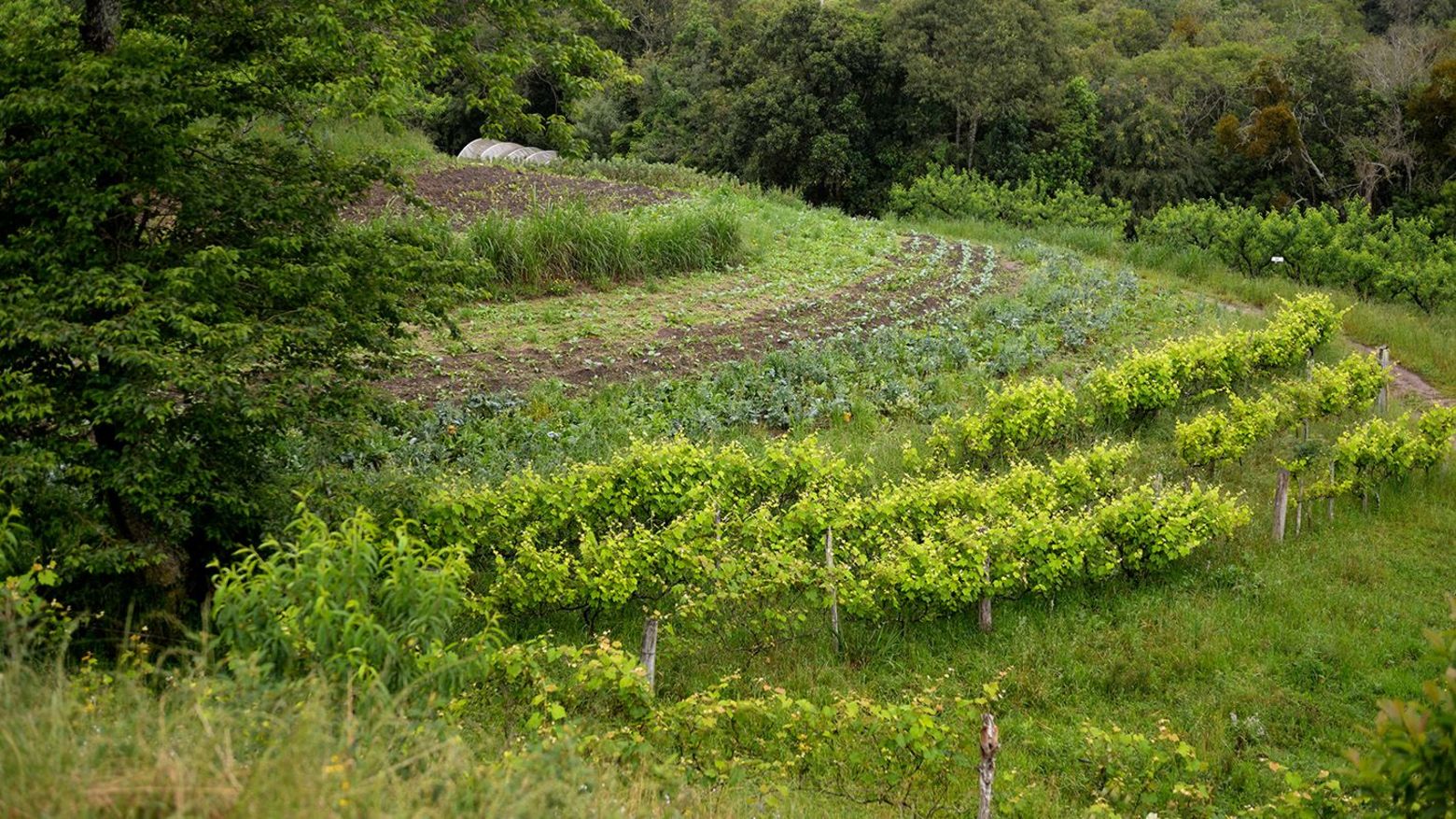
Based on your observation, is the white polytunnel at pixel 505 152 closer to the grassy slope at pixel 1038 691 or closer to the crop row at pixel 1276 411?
the crop row at pixel 1276 411

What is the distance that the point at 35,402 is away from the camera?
226 inches

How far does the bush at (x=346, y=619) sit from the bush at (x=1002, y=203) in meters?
26.5

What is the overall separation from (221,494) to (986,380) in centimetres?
908

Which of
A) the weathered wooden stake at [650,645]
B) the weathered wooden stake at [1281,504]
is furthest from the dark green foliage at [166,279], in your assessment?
the weathered wooden stake at [1281,504]

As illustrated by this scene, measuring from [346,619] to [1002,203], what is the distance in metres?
28.2

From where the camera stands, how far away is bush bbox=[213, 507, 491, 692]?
170 inches

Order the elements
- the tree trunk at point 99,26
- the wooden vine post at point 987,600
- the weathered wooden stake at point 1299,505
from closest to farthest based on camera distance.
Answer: the tree trunk at point 99,26 → the wooden vine post at point 987,600 → the weathered wooden stake at point 1299,505

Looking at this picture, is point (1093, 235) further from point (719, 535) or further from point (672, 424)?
point (719, 535)

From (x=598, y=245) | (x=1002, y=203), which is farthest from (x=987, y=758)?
(x=1002, y=203)

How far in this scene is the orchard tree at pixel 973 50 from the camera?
32.0 metres

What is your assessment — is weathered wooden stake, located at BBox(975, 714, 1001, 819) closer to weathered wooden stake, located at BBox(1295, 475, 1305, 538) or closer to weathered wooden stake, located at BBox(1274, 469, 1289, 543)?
weathered wooden stake, located at BBox(1274, 469, 1289, 543)

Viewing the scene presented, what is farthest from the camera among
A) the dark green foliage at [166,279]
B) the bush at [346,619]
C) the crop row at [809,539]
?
the crop row at [809,539]

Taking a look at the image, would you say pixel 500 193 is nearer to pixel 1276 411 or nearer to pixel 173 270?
pixel 1276 411

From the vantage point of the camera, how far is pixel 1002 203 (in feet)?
99.3
